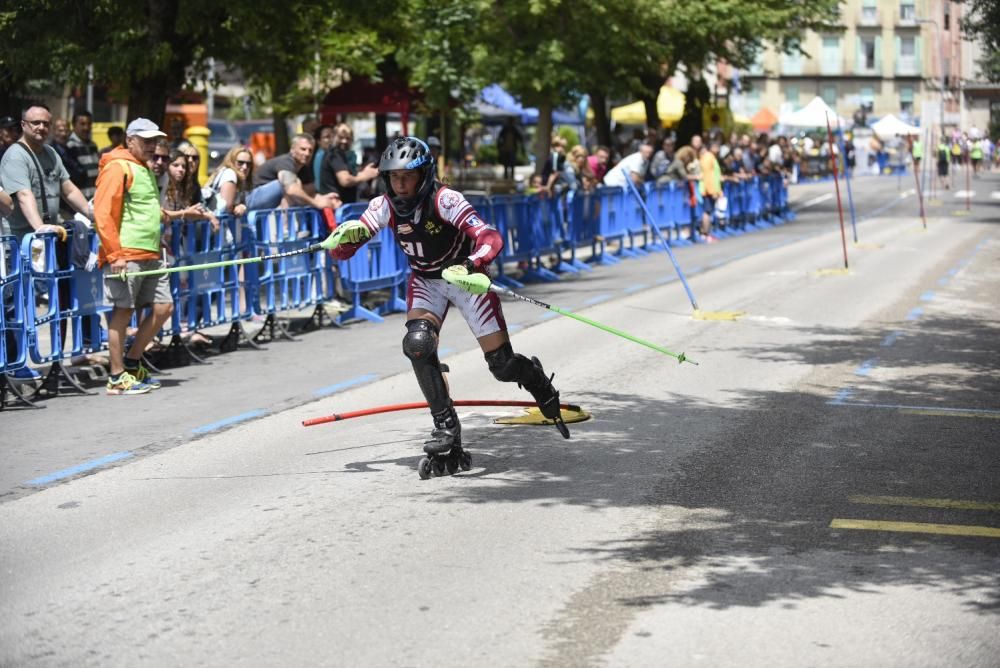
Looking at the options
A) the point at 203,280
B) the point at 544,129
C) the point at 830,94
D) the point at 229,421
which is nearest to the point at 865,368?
the point at 229,421

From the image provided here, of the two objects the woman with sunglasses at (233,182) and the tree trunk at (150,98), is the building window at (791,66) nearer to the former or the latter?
the tree trunk at (150,98)

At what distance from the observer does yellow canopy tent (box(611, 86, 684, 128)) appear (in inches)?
1811

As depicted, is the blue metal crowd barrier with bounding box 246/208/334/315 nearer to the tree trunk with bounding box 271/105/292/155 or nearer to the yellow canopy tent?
the tree trunk with bounding box 271/105/292/155

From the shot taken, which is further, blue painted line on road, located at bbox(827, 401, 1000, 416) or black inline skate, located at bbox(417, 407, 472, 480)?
blue painted line on road, located at bbox(827, 401, 1000, 416)

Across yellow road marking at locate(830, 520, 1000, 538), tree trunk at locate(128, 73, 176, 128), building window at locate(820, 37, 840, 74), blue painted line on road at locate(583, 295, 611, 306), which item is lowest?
yellow road marking at locate(830, 520, 1000, 538)

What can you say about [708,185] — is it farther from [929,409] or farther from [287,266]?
[929,409]

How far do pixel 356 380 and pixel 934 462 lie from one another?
→ 4858mm

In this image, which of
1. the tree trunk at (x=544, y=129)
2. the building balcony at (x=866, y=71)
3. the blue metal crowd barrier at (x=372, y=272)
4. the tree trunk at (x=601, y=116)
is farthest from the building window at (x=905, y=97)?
the blue metal crowd barrier at (x=372, y=272)

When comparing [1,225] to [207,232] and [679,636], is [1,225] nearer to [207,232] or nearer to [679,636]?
[207,232]

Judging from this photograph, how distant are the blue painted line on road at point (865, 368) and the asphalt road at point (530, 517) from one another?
0.19ft

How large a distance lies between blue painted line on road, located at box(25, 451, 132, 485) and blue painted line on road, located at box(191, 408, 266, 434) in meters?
0.81

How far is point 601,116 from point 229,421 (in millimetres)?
28464

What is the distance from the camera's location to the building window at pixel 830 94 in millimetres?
103000

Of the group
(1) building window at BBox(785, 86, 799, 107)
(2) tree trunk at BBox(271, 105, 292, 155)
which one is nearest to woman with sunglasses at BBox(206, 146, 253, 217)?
(2) tree trunk at BBox(271, 105, 292, 155)
